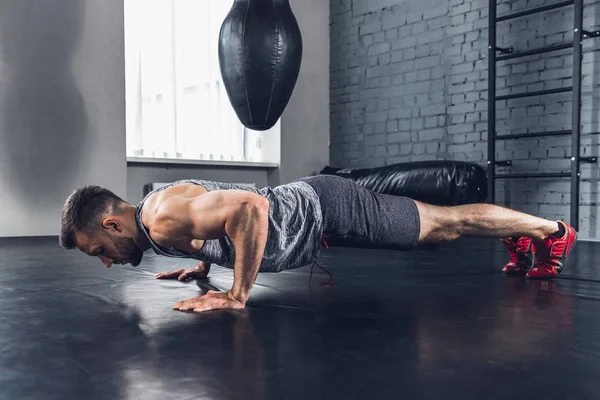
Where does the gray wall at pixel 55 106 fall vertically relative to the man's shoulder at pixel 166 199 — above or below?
above

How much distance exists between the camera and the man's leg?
6.98 feet

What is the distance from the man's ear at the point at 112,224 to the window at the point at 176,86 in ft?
11.4

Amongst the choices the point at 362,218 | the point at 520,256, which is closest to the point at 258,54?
the point at 362,218

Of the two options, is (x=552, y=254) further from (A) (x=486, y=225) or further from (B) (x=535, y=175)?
(B) (x=535, y=175)

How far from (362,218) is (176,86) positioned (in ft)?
12.3

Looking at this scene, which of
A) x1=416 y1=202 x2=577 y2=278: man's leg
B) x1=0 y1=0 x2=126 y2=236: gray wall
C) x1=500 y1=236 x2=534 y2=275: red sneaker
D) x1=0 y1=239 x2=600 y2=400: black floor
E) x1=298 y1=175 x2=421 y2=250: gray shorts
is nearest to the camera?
x1=0 y1=239 x2=600 y2=400: black floor

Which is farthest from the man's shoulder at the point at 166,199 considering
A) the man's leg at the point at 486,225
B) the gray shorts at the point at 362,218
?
the man's leg at the point at 486,225

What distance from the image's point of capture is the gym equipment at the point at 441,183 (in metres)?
3.95

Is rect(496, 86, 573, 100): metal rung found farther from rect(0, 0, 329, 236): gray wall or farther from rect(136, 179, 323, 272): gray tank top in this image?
rect(136, 179, 323, 272): gray tank top

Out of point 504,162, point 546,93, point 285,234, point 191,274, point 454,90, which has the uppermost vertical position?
point 454,90

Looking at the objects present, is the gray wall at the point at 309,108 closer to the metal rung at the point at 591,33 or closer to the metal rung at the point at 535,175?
the metal rung at the point at 535,175

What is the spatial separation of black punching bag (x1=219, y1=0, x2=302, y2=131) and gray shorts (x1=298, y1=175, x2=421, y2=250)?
785 mm

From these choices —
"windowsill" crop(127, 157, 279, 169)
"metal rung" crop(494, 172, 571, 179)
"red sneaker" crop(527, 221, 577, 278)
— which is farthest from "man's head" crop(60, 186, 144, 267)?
"metal rung" crop(494, 172, 571, 179)

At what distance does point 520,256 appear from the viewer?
252cm
